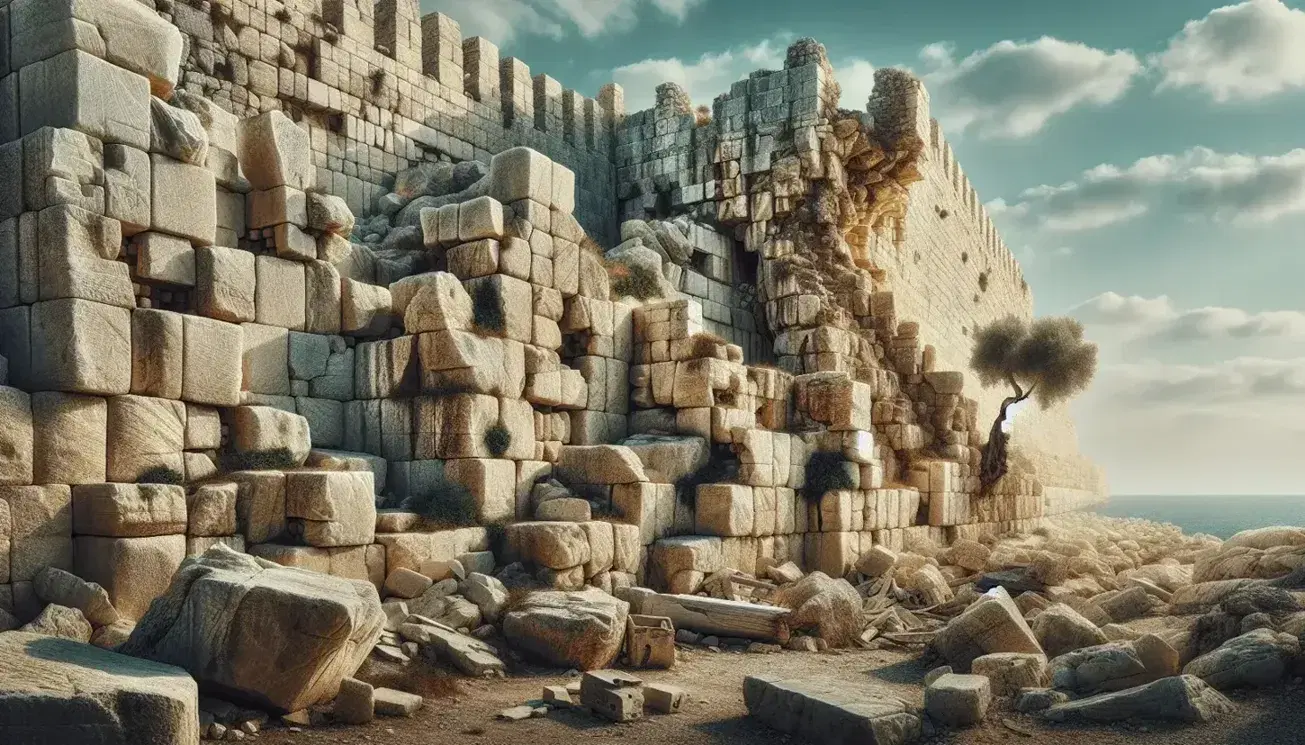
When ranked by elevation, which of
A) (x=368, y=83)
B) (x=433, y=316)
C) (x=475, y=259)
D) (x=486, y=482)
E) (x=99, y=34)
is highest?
(x=368, y=83)

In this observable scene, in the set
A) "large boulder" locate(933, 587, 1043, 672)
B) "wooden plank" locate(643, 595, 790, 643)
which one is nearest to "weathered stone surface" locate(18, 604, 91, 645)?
"wooden plank" locate(643, 595, 790, 643)

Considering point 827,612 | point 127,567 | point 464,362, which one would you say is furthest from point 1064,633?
point 127,567

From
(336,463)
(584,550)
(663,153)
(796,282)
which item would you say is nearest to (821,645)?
(584,550)

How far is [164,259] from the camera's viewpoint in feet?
28.2

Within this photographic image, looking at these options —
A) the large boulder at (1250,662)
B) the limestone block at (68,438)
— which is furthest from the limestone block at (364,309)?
the large boulder at (1250,662)

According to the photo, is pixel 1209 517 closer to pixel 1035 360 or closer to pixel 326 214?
pixel 1035 360

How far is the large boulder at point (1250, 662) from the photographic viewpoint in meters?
7.14

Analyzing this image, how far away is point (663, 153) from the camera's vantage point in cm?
1898

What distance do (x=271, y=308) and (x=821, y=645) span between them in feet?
21.0

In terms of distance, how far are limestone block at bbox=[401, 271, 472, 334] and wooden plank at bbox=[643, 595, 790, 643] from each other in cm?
360

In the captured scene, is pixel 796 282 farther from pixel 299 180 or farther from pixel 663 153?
pixel 299 180

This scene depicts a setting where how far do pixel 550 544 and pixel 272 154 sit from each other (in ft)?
15.7

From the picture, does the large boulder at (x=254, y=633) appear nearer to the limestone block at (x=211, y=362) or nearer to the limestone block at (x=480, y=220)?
the limestone block at (x=211, y=362)

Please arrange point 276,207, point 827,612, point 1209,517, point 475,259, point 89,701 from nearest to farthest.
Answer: point 89,701
point 276,207
point 827,612
point 475,259
point 1209,517
